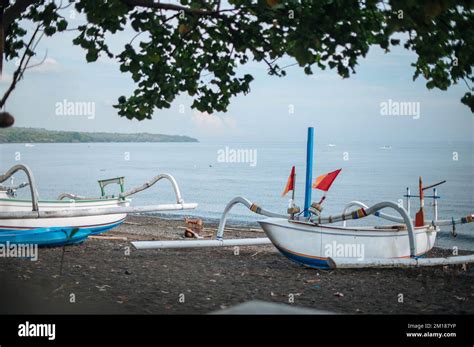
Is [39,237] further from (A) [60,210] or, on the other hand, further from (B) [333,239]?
(B) [333,239]

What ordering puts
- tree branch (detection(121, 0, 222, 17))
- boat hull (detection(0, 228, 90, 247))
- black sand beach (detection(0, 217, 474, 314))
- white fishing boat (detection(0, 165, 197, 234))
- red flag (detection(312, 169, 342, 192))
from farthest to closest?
boat hull (detection(0, 228, 90, 247))
white fishing boat (detection(0, 165, 197, 234))
red flag (detection(312, 169, 342, 192))
tree branch (detection(121, 0, 222, 17))
black sand beach (detection(0, 217, 474, 314))

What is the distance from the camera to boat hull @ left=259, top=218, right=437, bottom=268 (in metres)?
10.8

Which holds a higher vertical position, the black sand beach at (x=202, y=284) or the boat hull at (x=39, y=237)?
the boat hull at (x=39, y=237)

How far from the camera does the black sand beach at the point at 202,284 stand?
8.00 m

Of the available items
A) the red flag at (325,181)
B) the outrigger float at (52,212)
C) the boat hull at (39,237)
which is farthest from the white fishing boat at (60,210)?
the red flag at (325,181)

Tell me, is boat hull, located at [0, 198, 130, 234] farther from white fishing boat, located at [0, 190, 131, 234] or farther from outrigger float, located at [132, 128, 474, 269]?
outrigger float, located at [132, 128, 474, 269]

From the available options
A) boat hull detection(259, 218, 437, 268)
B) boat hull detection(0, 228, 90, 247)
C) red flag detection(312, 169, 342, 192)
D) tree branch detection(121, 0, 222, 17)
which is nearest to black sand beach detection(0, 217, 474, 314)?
boat hull detection(0, 228, 90, 247)

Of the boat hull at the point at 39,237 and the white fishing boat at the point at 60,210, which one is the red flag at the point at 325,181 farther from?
the boat hull at the point at 39,237

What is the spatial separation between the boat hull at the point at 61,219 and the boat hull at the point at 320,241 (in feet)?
13.1

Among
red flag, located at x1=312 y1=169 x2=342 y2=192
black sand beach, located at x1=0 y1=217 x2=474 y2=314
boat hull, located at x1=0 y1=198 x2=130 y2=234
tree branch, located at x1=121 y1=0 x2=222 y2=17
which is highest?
tree branch, located at x1=121 y1=0 x2=222 y2=17

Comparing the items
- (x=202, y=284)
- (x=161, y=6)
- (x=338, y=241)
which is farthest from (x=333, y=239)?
(x=161, y=6)

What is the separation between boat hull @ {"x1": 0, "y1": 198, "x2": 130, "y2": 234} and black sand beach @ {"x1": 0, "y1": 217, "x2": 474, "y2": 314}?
32.6 inches

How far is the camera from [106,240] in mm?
14703

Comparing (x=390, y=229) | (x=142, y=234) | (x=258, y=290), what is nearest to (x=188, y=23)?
(x=258, y=290)
